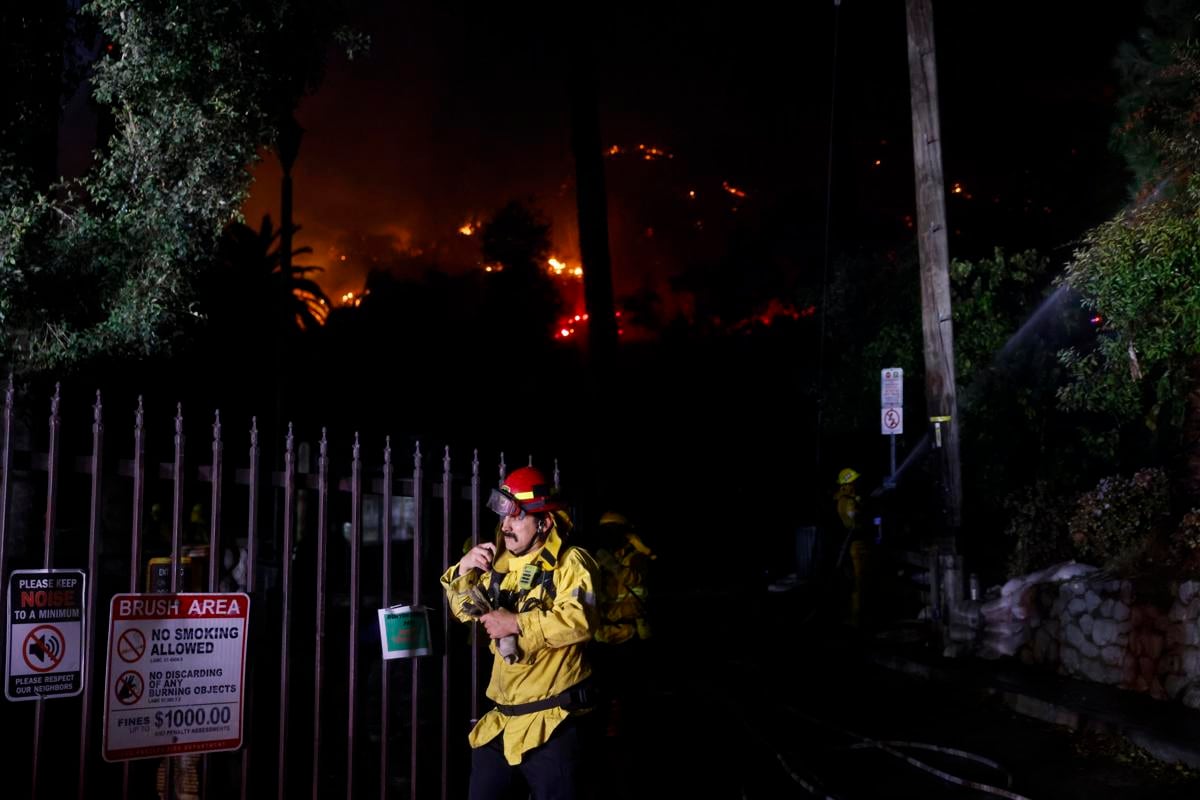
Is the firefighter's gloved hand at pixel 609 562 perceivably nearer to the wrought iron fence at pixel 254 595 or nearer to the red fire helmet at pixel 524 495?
the wrought iron fence at pixel 254 595

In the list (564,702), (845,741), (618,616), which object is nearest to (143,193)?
(618,616)

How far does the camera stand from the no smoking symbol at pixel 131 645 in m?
5.00

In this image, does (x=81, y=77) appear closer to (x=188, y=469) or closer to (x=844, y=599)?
(x=188, y=469)

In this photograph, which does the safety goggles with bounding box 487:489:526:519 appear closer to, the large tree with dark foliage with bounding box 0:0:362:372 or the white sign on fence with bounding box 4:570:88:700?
the white sign on fence with bounding box 4:570:88:700

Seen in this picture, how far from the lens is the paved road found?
7895mm

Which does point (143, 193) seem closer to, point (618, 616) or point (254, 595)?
point (254, 595)

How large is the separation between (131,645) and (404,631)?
1297 mm

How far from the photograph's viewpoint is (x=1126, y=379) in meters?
11.8

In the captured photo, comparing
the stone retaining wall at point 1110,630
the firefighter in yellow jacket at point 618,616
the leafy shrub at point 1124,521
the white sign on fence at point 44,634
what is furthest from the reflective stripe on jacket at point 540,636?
the leafy shrub at point 1124,521

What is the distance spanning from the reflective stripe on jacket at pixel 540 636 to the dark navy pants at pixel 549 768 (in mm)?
53

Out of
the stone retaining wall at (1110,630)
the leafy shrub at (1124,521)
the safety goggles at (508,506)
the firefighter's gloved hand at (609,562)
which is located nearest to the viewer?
the safety goggles at (508,506)

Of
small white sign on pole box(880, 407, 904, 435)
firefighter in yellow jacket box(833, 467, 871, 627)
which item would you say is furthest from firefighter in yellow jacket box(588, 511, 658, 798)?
firefighter in yellow jacket box(833, 467, 871, 627)

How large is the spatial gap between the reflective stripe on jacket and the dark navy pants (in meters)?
0.05

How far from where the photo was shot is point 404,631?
18.8 feet
